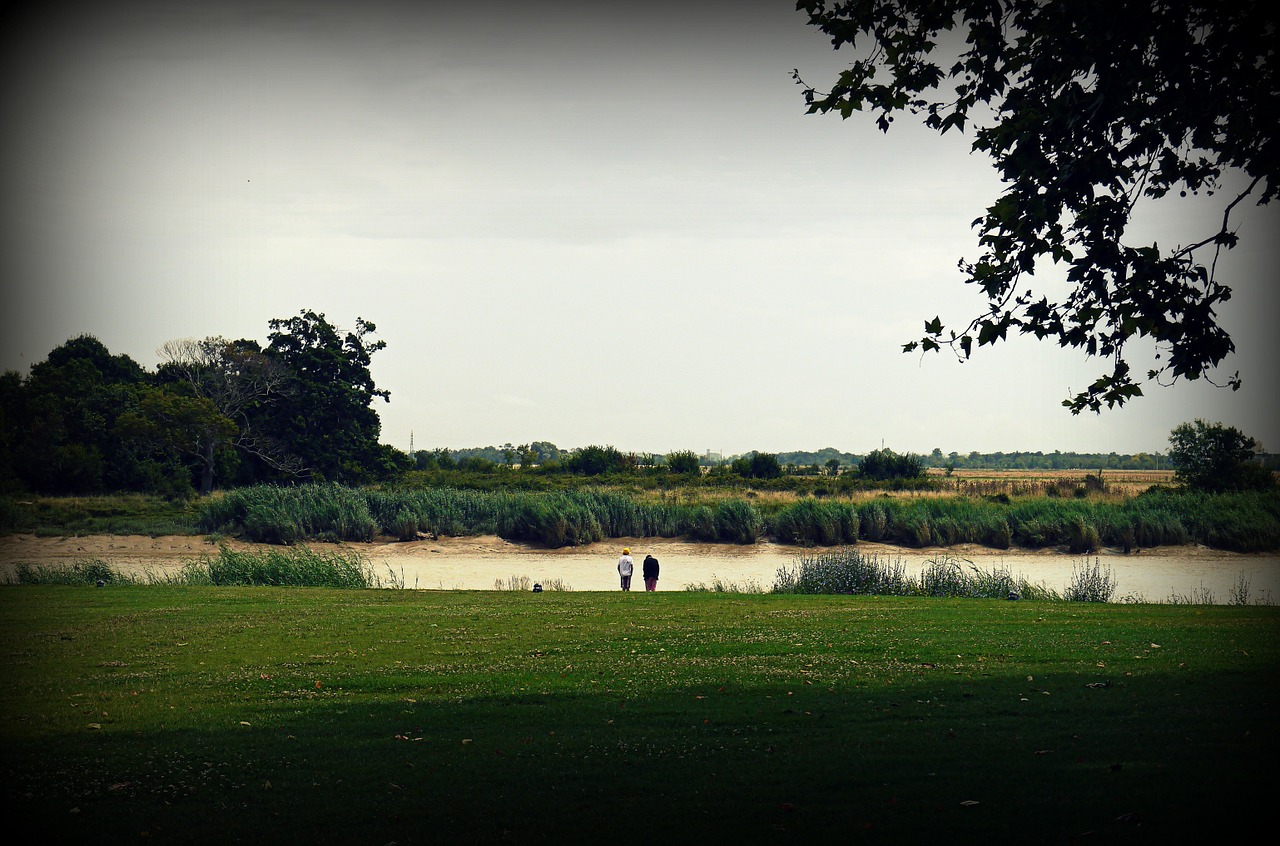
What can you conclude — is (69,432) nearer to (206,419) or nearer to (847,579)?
(206,419)

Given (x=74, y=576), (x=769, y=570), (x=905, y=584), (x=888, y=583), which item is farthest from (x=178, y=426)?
(x=905, y=584)

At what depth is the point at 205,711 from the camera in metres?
10.5

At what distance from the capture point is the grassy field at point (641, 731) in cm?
709

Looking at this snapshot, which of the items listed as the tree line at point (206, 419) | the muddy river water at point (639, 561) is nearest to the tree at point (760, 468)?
the tree line at point (206, 419)

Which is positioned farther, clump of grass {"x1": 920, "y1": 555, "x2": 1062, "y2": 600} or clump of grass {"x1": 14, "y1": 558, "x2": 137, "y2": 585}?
clump of grass {"x1": 14, "y1": 558, "x2": 137, "y2": 585}

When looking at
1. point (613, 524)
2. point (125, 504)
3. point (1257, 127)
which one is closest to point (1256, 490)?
point (613, 524)

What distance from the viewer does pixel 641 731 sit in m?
9.46

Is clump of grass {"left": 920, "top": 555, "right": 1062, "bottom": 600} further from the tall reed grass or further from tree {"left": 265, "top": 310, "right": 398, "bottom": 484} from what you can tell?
tree {"left": 265, "top": 310, "right": 398, "bottom": 484}

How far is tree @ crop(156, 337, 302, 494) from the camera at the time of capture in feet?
209

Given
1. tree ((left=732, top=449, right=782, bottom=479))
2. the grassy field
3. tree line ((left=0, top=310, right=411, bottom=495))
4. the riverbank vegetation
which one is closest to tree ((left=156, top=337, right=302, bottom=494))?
tree line ((left=0, top=310, right=411, bottom=495))

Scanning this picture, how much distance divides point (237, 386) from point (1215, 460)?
5943 centimetres

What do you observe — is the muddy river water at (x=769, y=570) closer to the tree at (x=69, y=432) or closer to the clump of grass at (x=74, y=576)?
the clump of grass at (x=74, y=576)

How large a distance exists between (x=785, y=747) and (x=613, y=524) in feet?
127

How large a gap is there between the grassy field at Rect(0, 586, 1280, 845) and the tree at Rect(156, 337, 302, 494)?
161 ft
